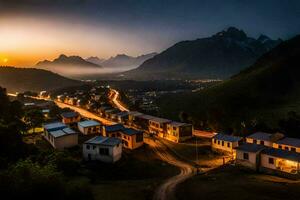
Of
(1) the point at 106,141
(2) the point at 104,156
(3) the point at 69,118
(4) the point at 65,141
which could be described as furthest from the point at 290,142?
(3) the point at 69,118

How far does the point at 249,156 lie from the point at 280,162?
4.50 m

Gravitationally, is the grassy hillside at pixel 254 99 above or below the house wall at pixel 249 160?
above

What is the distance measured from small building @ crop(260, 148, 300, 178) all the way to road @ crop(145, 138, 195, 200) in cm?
1100

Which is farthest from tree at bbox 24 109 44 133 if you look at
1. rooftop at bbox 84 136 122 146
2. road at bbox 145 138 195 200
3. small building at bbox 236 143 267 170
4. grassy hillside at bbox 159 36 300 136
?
small building at bbox 236 143 267 170

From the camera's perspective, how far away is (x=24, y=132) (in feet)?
217

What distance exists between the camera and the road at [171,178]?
3273cm

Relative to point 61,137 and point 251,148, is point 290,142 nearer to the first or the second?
point 251,148

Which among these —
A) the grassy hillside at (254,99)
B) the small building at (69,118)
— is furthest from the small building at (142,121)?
the small building at (69,118)

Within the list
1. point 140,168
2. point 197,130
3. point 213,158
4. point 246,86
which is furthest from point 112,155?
point 246,86

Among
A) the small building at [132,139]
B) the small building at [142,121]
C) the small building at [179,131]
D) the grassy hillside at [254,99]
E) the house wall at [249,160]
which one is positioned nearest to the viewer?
the house wall at [249,160]

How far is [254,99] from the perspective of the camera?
388 ft

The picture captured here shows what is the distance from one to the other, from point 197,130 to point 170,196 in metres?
47.4

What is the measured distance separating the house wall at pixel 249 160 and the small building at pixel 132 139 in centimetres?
2106

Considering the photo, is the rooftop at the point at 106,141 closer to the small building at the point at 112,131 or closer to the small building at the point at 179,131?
the small building at the point at 112,131
